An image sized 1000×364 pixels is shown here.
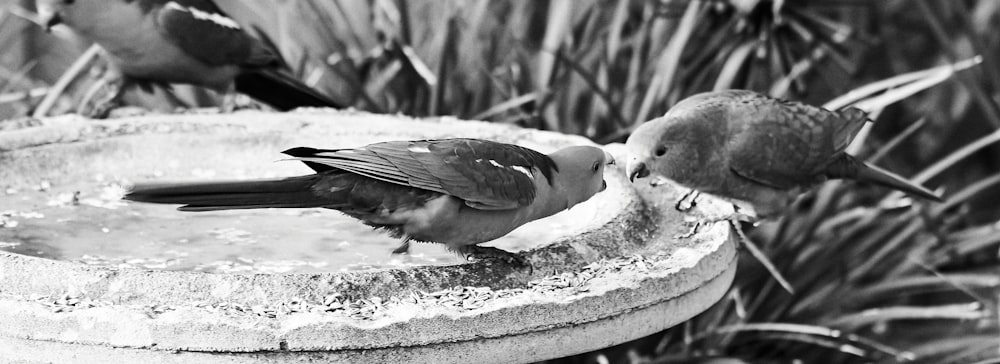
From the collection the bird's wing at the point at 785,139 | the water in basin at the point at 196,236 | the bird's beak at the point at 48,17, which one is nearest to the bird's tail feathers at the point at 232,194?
the water in basin at the point at 196,236

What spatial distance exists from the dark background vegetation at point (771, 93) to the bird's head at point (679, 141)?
2.53 ft

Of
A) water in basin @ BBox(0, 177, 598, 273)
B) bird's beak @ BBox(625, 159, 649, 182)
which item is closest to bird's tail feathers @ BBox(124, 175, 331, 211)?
water in basin @ BBox(0, 177, 598, 273)

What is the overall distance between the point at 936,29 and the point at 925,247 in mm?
810

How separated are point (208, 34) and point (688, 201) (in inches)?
57.6

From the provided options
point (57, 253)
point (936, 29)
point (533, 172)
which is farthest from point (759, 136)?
point (936, 29)

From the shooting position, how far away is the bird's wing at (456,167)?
1600 mm

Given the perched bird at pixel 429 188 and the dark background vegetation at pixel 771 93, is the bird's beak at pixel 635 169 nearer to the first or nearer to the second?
the perched bird at pixel 429 188

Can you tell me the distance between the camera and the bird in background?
112 inches

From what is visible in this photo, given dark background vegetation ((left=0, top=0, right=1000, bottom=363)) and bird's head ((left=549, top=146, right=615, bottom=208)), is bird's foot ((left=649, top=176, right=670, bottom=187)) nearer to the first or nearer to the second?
bird's head ((left=549, top=146, right=615, bottom=208))

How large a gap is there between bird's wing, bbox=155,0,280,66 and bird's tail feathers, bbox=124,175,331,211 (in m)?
1.48

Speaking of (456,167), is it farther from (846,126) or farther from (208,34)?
(208,34)

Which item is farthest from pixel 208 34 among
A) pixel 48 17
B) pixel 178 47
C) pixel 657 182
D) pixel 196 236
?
pixel 657 182

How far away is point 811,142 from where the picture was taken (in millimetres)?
2334

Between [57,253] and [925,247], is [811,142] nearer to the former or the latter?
[925,247]
